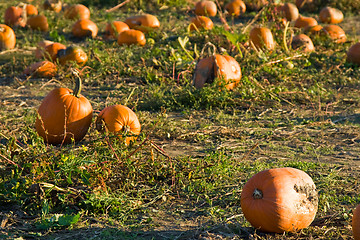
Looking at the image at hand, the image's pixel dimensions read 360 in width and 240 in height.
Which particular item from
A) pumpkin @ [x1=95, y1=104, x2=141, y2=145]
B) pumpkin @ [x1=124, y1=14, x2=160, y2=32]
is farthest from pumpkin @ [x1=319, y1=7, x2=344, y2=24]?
pumpkin @ [x1=95, y1=104, x2=141, y2=145]

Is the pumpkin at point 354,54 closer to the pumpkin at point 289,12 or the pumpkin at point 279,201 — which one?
the pumpkin at point 289,12

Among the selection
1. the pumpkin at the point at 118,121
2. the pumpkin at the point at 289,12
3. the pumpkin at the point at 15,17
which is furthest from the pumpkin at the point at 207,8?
the pumpkin at the point at 118,121

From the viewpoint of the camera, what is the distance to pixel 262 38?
773 cm

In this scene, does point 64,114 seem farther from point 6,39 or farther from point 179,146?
point 6,39

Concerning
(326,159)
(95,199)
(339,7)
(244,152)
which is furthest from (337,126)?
(339,7)

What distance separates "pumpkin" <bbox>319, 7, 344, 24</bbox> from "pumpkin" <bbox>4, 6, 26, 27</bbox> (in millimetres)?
5844

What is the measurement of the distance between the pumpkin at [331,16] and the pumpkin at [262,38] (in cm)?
331

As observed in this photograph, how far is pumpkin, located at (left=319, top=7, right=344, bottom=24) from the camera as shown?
34.8 feet

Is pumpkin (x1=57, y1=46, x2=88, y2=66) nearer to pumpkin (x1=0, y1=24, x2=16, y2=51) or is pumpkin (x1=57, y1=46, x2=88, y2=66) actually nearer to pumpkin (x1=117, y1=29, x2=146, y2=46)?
pumpkin (x1=117, y1=29, x2=146, y2=46)

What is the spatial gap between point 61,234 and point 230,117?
2862 mm

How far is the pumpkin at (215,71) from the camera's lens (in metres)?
6.17

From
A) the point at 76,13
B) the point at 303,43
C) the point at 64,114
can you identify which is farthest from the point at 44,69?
the point at 303,43

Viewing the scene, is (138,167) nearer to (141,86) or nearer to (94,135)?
(94,135)

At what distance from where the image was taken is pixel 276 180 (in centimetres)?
305
